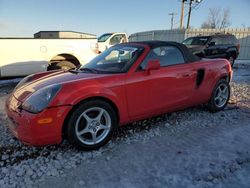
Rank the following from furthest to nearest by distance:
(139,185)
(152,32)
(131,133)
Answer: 1. (152,32)
2. (131,133)
3. (139,185)

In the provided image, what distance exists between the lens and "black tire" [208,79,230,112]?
5.15 m

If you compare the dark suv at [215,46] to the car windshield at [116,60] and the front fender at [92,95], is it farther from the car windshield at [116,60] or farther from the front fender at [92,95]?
the front fender at [92,95]

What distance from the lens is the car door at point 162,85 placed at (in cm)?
389

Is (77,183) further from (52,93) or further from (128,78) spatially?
(128,78)

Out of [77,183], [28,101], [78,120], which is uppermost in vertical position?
[28,101]

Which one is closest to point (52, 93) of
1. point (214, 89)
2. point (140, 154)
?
point (140, 154)

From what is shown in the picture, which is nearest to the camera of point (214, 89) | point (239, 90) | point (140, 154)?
point (140, 154)

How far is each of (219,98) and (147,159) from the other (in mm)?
2686

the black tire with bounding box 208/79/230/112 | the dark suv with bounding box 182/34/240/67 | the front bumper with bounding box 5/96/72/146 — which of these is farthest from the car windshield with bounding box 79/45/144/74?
the dark suv with bounding box 182/34/240/67

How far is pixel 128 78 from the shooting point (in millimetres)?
3807

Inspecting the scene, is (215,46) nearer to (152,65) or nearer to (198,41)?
(198,41)

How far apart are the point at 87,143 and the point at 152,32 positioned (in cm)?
2124

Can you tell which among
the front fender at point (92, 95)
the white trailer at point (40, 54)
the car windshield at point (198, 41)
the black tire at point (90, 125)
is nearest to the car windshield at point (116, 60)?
the front fender at point (92, 95)

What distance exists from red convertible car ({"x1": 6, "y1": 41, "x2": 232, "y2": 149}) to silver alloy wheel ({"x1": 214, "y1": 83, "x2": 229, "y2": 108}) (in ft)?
0.80
